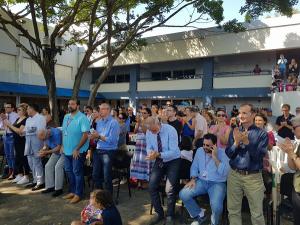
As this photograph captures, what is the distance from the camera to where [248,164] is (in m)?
3.95

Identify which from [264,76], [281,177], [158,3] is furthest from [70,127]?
[264,76]

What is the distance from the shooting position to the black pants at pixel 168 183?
187 inches

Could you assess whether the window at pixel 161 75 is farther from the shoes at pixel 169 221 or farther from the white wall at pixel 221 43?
the shoes at pixel 169 221

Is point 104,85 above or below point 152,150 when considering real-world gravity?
above

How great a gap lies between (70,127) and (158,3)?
364 inches

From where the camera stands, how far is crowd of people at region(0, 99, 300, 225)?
12.9 ft

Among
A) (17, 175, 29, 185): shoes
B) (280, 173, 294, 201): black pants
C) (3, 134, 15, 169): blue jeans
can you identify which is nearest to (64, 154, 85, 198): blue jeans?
(17, 175, 29, 185): shoes

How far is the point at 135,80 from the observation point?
2547 centimetres

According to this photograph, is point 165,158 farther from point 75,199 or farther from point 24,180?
point 24,180

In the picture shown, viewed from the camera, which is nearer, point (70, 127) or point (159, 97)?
point (70, 127)

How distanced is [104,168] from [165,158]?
4.42ft

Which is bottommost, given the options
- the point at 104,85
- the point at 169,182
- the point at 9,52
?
the point at 169,182

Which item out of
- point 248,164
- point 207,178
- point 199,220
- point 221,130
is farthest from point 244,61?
point 248,164

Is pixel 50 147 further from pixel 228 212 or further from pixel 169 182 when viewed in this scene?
pixel 228 212
